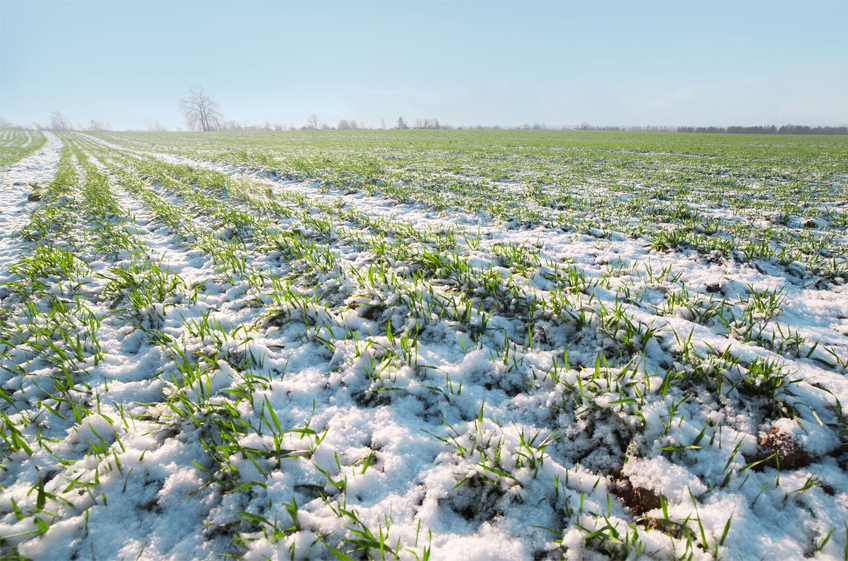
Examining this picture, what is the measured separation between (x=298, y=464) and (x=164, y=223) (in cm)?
610

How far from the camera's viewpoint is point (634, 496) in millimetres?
1735

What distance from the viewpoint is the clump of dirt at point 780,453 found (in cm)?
181

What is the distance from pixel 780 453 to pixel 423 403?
6.36ft

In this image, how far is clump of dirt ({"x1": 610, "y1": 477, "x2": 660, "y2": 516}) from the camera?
5.52 ft

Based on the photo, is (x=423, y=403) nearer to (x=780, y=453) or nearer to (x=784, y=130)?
(x=780, y=453)

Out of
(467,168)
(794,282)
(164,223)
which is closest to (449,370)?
(794,282)

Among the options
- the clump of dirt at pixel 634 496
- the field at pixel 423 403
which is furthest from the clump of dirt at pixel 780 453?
the clump of dirt at pixel 634 496

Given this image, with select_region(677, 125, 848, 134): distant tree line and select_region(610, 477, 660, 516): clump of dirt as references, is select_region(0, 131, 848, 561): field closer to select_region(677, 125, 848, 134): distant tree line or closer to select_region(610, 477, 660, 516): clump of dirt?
select_region(610, 477, 660, 516): clump of dirt

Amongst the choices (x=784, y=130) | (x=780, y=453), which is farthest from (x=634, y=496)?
(x=784, y=130)

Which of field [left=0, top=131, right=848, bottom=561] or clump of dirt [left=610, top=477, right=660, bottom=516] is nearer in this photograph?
field [left=0, top=131, right=848, bottom=561]

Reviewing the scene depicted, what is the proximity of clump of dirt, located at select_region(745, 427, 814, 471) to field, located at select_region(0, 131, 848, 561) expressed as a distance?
0.01 m

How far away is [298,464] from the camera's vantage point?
1858 millimetres

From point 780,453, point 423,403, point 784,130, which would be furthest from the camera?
point 784,130

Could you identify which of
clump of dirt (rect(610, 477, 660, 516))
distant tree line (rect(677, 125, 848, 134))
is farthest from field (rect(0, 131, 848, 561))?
distant tree line (rect(677, 125, 848, 134))
